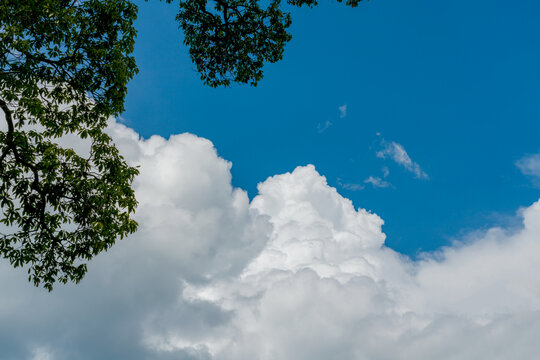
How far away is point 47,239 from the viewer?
1144 centimetres

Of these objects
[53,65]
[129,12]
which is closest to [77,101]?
[53,65]

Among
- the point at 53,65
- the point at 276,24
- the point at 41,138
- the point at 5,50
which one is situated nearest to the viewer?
the point at 5,50

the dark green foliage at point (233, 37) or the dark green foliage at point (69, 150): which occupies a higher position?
the dark green foliage at point (233, 37)

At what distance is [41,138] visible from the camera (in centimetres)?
1098

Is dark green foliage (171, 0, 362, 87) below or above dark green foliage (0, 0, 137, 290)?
above

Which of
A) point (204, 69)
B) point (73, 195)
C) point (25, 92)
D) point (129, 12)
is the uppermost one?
point (204, 69)

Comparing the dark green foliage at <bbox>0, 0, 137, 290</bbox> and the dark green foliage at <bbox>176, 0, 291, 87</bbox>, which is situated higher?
→ the dark green foliage at <bbox>176, 0, 291, 87</bbox>

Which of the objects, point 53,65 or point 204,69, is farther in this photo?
point 204,69

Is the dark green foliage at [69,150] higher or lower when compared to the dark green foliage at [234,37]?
lower

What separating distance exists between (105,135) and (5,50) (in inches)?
119

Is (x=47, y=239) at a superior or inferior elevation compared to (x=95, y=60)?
inferior

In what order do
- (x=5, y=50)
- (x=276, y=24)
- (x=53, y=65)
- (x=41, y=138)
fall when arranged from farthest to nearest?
(x=276, y=24)
(x=41, y=138)
(x=53, y=65)
(x=5, y=50)

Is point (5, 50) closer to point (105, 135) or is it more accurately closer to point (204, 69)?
point (105, 135)

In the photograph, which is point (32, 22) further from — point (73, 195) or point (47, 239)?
point (47, 239)
